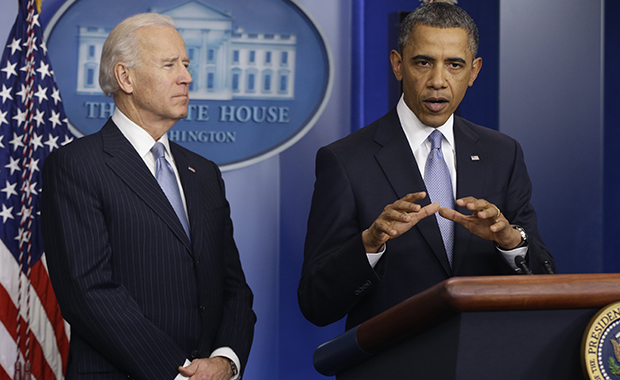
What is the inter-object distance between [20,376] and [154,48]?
140 centimetres

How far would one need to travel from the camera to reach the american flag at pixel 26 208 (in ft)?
8.06

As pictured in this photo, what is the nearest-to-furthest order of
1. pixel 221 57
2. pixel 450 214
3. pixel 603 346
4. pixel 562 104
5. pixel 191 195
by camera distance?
pixel 603 346 < pixel 450 214 < pixel 191 195 < pixel 562 104 < pixel 221 57

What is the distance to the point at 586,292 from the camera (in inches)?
32.7

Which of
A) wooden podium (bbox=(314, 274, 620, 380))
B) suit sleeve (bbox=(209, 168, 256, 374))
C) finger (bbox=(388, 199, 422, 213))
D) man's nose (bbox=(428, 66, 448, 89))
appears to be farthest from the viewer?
suit sleeve (bbox=(209, 168, 256, 374))

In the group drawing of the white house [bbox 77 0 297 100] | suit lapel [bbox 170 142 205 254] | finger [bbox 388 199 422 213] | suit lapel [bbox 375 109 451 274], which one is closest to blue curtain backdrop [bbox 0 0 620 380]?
drawing of the white house [bbox 77 0 297 100]

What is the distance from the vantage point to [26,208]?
251 centimetres

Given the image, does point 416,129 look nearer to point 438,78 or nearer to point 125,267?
point 438,78

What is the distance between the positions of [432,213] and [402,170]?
43 centimetres

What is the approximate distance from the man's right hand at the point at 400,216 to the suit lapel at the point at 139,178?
0.72m

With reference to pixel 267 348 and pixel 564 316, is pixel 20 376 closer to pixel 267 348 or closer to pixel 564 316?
pixel 267 348

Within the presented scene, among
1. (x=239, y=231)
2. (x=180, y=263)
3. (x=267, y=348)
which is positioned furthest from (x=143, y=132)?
(x=267, y=348)

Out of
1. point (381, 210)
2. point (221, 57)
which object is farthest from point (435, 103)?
point (221, 57)

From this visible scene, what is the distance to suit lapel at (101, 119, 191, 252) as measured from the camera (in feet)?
6.03

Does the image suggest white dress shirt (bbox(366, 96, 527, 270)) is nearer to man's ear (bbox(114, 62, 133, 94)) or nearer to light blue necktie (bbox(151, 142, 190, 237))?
light blue necktie (bbox(151, 142, 190, 237))
